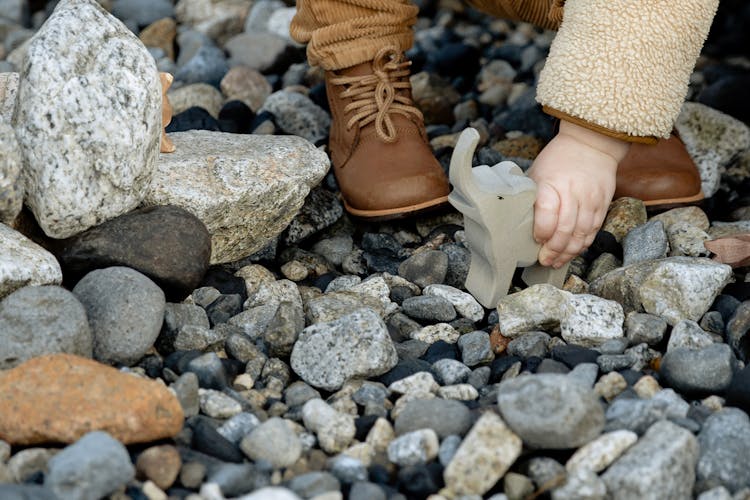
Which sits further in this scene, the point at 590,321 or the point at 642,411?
the point at 590,321

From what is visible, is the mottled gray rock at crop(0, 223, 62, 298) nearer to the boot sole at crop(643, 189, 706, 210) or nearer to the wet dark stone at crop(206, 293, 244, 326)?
the wet dark stone at crop(206, 293, 244, 326)

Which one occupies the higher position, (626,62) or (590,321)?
(626,62)

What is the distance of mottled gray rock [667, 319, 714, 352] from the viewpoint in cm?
163

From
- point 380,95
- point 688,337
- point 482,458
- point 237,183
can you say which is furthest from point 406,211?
point 482,458

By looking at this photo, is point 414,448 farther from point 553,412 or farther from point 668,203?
point 668,203

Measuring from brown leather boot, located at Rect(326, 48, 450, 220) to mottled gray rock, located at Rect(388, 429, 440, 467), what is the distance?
0.93m

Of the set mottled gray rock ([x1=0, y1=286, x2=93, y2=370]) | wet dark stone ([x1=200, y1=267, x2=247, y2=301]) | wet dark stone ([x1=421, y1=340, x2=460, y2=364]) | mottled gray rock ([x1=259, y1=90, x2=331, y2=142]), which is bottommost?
mottled gray rock ([x1=259, y1=90, x2=331, y2=142])

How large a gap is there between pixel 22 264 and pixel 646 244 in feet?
4.05

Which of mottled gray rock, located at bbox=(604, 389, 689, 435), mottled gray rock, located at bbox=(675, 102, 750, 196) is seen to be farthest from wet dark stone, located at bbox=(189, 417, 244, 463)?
mottled gray rock, located at bbox=(675, 102, 750, 196)

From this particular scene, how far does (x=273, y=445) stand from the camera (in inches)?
53.3

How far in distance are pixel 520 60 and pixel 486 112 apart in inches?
21.2

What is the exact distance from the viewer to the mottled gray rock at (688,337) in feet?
5.35

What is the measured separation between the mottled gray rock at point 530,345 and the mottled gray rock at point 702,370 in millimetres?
226

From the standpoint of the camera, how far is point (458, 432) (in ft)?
4.57
